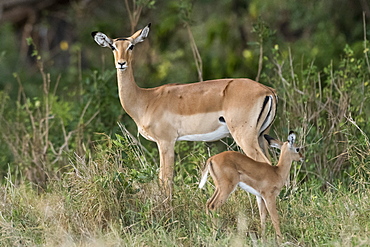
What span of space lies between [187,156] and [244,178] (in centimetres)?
120

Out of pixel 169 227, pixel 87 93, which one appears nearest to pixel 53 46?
pixel 87 93

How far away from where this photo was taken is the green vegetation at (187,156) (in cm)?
548

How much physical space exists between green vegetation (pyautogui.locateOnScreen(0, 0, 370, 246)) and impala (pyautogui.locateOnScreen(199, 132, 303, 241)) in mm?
170

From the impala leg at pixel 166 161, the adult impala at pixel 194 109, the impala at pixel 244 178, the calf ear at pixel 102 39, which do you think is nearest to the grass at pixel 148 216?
the impala at pixel 244 178

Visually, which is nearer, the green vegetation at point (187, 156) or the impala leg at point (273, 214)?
the impala leg at point (273, 214)

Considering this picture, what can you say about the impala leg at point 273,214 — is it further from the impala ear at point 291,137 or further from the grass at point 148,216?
the impala ear at point 291,137

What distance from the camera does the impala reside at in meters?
5.23

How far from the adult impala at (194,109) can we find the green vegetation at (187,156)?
0.77 ft

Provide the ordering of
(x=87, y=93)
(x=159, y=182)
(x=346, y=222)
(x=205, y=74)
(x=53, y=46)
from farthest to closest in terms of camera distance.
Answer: (x=53, y=46), (x=205, y=74), (x=87, y=93), (x=159, y=182), (x=346, y=222)

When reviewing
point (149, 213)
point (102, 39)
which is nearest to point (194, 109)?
point (102, 39)

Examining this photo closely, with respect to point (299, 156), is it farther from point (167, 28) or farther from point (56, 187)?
point (167, 28)

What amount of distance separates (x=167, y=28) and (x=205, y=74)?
163 centimetres

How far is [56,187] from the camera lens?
6.25 m

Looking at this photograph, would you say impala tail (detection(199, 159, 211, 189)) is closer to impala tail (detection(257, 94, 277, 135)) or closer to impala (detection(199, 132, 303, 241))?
impala (detection(199, 132, 303, 241))
